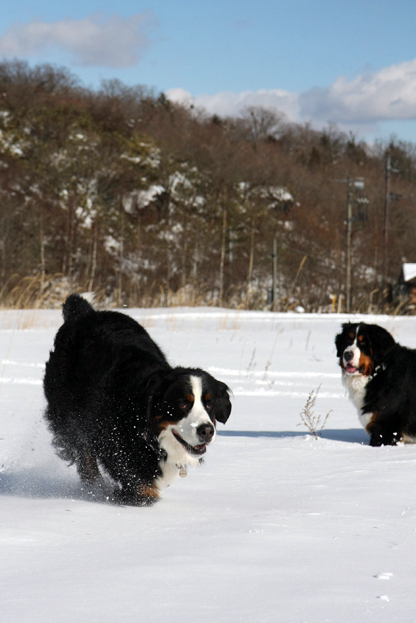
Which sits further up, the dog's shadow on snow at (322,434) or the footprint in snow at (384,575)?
the footprint in snow at (384,575)

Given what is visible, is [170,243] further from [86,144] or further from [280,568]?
[280,568]

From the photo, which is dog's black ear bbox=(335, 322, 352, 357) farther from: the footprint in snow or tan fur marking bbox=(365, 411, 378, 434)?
the footprint in snow

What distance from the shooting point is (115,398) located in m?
3.42

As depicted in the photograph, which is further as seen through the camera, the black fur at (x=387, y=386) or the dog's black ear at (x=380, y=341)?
the dog's black ear at (x=380, y=341)

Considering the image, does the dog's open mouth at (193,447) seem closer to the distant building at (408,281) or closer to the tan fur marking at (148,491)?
the tan fur marking at (148,491)

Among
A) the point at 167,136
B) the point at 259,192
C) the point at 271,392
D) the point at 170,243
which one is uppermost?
the point at 167,136

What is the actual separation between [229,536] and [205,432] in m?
0.71

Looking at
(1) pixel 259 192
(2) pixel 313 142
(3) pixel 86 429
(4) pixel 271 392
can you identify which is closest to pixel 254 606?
(3) pixel 86 429

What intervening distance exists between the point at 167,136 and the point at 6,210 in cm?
1860

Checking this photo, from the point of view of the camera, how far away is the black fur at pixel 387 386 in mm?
4887

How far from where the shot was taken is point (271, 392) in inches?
282

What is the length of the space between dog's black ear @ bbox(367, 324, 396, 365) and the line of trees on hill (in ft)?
77.1

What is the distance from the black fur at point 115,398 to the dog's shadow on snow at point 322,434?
1.47 metres

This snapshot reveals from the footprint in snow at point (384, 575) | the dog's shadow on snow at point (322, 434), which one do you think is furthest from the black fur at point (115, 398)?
the dog's shadow on snow at point (322, 434)
